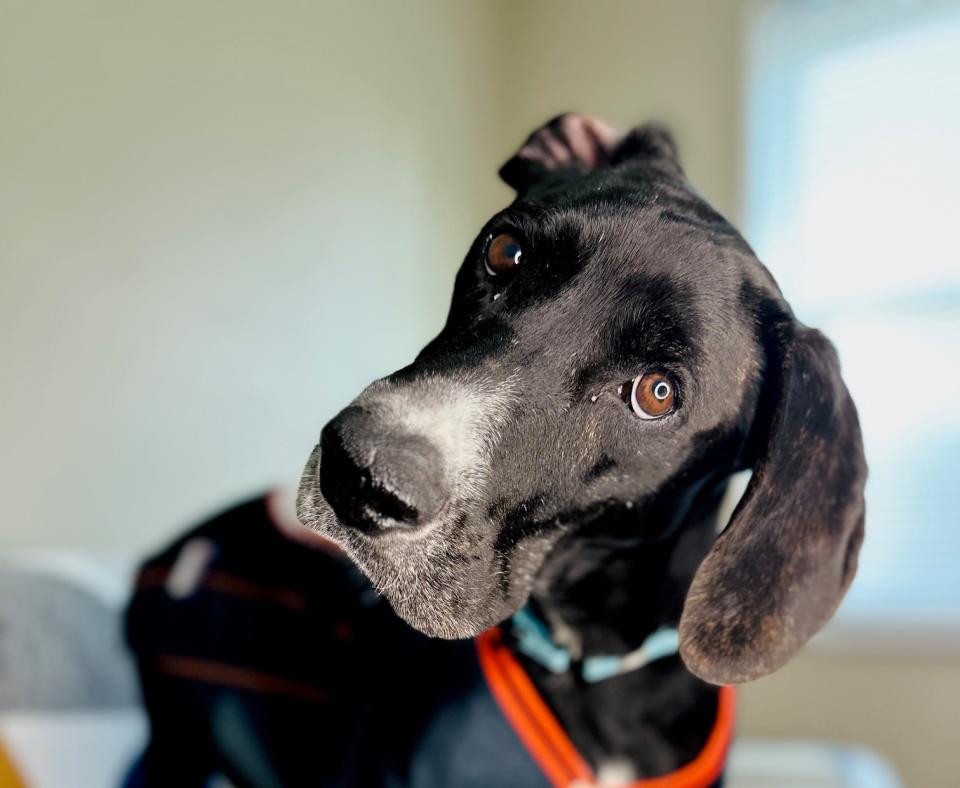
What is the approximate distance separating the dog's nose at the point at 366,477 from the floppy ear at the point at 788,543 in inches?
7.9

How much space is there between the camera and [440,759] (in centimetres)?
75

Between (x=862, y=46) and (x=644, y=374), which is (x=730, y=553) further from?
(x=862, y=46)

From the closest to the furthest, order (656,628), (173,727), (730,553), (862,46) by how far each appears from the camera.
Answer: (730,553)
(656,628)
(173,727)
(862,46)

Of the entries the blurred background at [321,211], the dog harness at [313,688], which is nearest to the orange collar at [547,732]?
the dog harness at [313,688]

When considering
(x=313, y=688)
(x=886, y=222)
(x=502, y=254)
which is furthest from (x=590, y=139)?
(x=886, y=222)

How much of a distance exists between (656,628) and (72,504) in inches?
55.4

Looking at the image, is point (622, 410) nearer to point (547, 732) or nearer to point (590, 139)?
Result: point (590, 139)

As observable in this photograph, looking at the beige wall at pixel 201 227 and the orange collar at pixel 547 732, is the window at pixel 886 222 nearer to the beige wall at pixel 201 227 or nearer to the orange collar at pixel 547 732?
the beige wall at pixel 201 227

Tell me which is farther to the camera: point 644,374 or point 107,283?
point 107,283

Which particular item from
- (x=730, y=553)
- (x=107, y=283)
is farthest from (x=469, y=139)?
(x=107, y=283)

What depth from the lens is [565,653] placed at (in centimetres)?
76

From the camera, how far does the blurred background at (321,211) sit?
3.01 feet

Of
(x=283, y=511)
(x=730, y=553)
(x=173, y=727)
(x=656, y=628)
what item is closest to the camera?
(x=730, y=553)

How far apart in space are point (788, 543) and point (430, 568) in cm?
25
